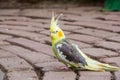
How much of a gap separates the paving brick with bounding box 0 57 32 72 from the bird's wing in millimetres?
355

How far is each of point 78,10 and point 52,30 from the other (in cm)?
365

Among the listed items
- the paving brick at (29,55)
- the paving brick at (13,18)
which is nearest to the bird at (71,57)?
the paving brick at (29,55)

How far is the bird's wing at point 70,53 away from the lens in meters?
3.11

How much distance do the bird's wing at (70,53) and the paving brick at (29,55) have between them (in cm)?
45

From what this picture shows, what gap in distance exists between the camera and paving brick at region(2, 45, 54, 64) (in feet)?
11.8

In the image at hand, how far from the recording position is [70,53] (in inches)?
123

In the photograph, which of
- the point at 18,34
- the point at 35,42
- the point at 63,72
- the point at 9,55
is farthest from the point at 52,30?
the point at 18,34

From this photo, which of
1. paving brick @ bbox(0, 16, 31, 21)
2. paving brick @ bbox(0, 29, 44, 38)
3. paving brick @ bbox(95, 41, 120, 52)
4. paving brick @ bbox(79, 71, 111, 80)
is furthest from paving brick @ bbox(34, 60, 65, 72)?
paving brick @ bbox(0, 16, 31, 21)

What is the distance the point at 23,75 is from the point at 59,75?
0.86ft

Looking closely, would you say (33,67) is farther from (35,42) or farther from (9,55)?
(35,42)

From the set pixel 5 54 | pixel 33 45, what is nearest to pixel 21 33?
pixel 33 45

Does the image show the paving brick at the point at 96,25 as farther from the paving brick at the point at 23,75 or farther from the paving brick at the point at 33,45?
the paving brick at the point at 23,75

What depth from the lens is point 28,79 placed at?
304 cm

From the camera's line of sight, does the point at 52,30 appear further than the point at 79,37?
No
